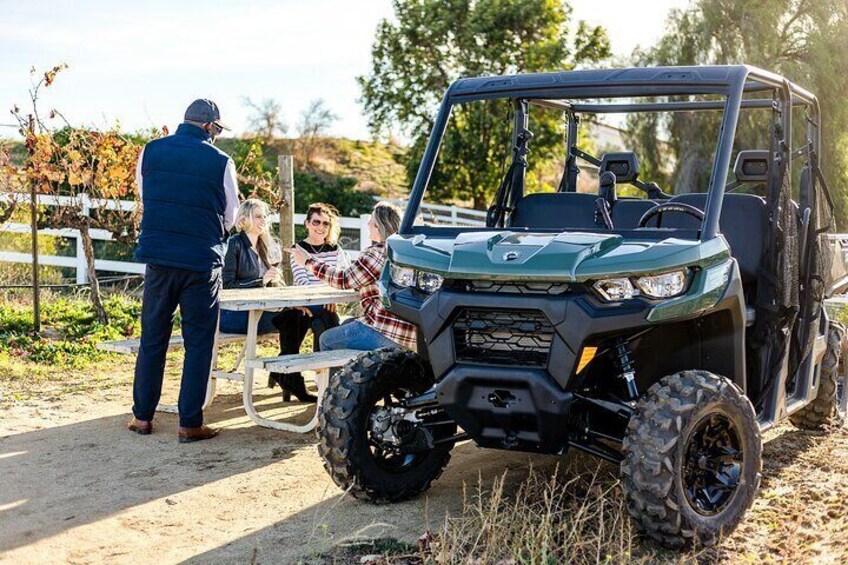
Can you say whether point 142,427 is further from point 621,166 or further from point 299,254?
point 621,166

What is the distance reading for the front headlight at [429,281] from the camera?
201 inches

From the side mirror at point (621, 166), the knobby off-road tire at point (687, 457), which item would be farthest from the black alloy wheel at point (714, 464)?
the side mirror at point (621, 166)

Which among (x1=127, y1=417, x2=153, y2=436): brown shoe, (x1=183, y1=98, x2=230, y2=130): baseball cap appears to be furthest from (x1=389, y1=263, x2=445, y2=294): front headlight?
(x1=127, y1=417, x2=153, y2=436): brown shoe

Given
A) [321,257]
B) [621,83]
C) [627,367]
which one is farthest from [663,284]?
[321,257]

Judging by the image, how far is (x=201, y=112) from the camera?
7.00 m

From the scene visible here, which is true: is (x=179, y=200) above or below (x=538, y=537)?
above

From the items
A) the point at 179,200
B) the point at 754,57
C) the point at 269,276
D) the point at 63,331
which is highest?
the point at 754,57

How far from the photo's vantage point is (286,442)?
711 centimetres

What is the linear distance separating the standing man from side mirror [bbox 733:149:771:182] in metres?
2.92

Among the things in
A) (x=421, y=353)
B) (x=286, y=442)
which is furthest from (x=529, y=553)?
(x=286, y=442)

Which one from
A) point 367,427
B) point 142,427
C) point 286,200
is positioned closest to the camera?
point 367,427

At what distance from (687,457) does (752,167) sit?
1.87 meters

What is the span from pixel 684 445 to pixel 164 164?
3623 millimetres

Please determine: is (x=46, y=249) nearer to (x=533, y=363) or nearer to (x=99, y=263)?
(x=99, y=263)
